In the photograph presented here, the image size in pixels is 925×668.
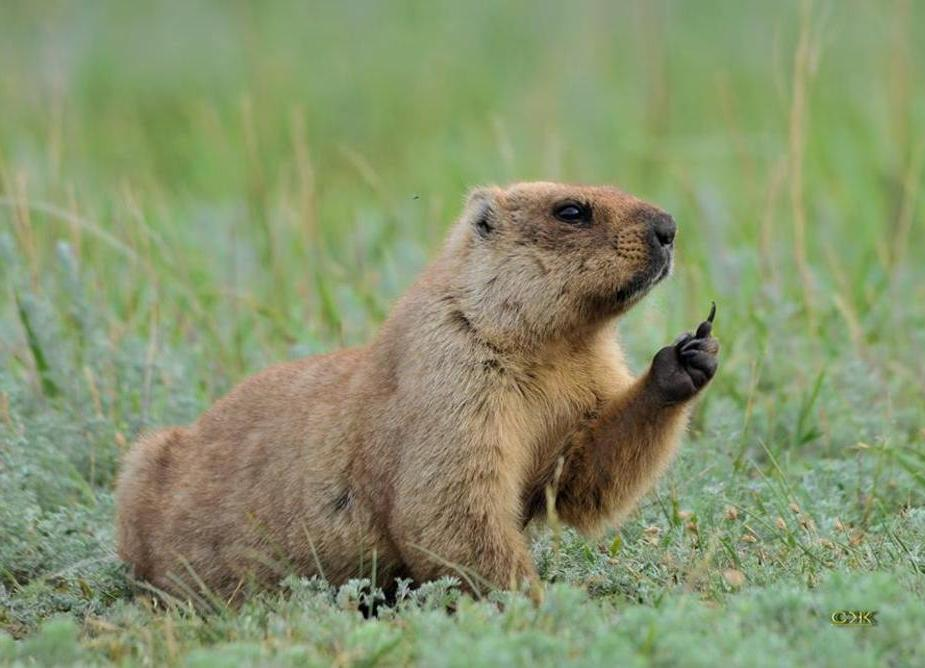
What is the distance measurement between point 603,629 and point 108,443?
10.1 ft

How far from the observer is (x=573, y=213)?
5191mm

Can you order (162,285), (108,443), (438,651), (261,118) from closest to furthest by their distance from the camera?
(438,651) → (108,443) → (162,285) → (261,118)

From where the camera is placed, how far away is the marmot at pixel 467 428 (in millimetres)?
4715

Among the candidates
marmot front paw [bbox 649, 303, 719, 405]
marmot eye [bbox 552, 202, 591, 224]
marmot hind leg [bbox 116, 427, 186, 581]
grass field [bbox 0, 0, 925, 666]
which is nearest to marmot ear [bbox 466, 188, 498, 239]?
marmot eye [bbox 552, 202, 591, 224]

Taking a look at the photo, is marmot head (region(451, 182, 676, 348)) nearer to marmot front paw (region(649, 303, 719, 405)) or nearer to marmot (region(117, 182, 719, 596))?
marmot (region(117, 182, 719, 596))

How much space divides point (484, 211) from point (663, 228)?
0.64 meters

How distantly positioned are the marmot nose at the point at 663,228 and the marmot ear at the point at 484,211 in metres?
0.56

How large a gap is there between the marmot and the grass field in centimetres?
21

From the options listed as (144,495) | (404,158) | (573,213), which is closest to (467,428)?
(573,213)

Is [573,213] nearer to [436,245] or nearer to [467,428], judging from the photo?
[467,428]

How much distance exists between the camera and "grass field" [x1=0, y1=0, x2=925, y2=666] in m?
4.07

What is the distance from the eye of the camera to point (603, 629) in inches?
147

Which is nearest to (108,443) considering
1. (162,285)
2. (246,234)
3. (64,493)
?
(64,493)

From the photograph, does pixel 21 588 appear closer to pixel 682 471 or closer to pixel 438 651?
pixel 438 651
